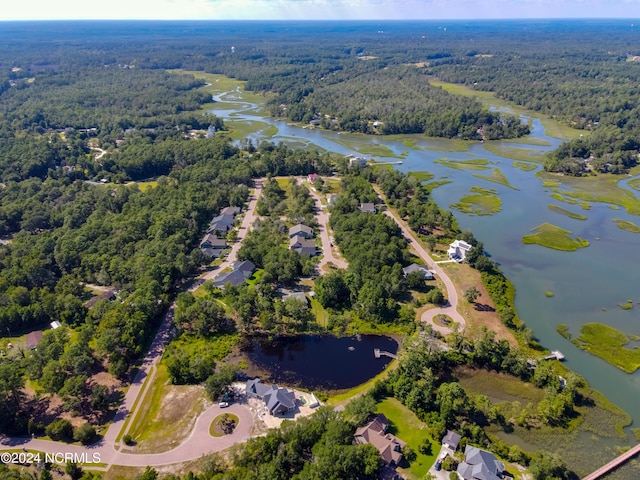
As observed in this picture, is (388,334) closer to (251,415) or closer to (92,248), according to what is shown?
(251,415)

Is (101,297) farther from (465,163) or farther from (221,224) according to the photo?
(465,163)

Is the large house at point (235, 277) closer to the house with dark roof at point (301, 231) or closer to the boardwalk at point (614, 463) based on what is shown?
the house with dark roof at point (301, 231)

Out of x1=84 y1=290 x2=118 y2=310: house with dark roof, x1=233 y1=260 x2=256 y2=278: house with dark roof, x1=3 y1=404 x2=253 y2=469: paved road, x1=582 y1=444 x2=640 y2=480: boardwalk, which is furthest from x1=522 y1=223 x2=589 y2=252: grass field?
x1=84 y1=290 x2=118 y2=310: house with dark roof

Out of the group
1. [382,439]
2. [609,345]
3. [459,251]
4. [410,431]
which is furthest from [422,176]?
[382,439]

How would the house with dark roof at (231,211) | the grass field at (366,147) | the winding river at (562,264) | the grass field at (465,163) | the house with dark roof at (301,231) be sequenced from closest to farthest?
the winding river at (562,264), the house with dark roof at (301,231), the house with dark roof at (231,211), the grass field at (465,163), the grass field at (366,147)

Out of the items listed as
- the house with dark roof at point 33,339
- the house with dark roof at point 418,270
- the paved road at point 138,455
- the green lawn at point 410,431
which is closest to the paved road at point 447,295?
the house with dark roof at point 418,270

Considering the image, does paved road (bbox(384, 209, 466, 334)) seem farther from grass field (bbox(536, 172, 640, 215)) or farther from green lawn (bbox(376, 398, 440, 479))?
grass field (bbox(536, 172, 640, 215))
